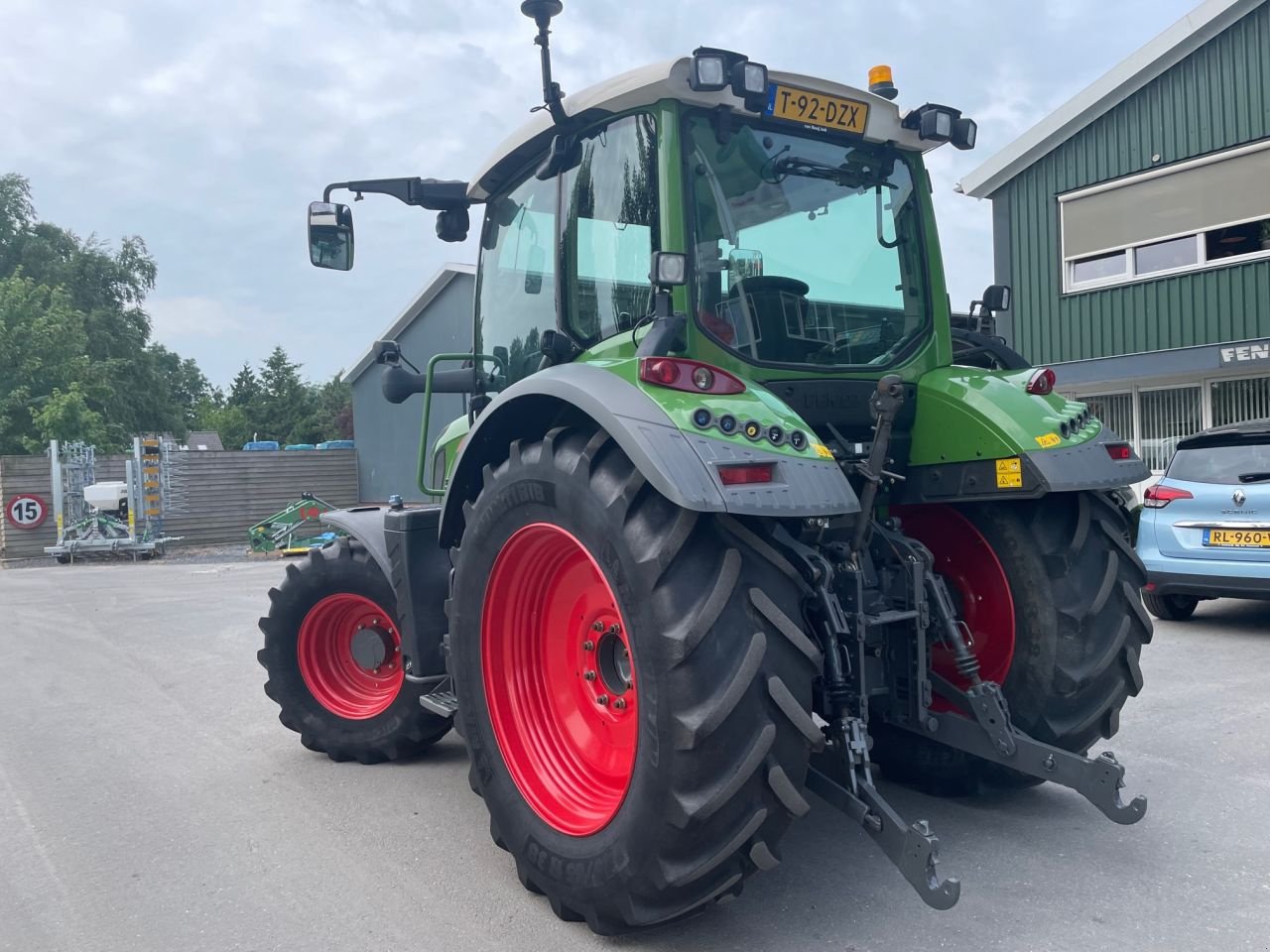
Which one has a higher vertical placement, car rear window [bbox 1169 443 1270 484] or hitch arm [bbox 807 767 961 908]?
car rear window [bbox 1169 443 1270 484]

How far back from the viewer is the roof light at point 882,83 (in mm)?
4059

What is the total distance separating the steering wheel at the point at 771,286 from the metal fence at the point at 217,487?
73.9 feet

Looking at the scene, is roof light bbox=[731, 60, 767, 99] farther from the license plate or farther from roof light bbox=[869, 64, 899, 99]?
roof light bbox=[869, 64, 899, 99]

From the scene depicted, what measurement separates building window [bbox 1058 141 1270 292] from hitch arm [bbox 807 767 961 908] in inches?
458

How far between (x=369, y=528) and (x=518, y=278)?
140 centimetres

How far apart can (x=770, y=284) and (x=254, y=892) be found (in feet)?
9.02

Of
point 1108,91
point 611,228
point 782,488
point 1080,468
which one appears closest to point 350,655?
point 611,228

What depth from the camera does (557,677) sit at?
3609 millimetres

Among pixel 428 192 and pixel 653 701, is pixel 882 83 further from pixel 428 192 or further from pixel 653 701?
pixel 653 701

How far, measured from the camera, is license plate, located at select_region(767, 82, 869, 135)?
12.0 feet

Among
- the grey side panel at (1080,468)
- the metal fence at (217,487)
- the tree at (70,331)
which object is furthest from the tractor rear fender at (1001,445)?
the tree at (70,331)

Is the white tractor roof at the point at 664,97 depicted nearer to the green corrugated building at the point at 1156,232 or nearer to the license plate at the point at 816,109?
the license plate at the point at 816,109

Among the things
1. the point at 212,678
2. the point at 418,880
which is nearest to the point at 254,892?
the point at 418,880

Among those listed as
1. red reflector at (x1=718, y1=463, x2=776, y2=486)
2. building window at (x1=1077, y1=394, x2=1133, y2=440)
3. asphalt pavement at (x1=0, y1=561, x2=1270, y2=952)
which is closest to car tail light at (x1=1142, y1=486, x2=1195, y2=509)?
asphalt pavement at (x1=0, y1=561, x2=1270, y2=952)
